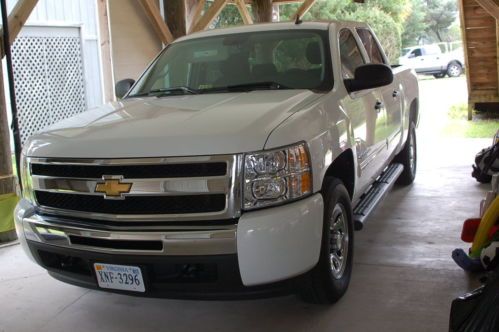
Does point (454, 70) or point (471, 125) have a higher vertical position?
point (454, 70)

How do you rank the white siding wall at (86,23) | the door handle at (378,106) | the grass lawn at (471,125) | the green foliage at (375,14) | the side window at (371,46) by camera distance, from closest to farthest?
the door handle at (378,106)
the side window at (371,46)
the white siding wall at (86,23)
the grass lawn at (471,125)
the green foliage at (375,14)

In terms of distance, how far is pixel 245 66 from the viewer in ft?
14.6

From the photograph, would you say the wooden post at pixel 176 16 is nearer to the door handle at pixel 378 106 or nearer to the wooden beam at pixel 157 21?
the wooden beam at pixel 157 21

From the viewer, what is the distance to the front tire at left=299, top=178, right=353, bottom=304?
11.3ft

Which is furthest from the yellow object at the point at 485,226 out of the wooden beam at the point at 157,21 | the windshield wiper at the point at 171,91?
the wooden beam at the point at 157,21

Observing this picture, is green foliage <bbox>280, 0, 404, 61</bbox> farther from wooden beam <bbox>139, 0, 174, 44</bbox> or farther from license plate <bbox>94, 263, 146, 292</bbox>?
license plate <bbox>94, 263, 146, 292</bbox>

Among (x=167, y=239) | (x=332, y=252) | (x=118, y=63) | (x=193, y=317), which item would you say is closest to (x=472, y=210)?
(x=332, y=252)

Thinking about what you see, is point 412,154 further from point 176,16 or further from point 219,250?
point 219,250

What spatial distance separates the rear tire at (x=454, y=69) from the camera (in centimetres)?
2888

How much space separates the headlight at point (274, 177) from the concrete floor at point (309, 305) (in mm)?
935

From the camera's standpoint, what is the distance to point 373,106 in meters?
4.78

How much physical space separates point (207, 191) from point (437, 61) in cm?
2825

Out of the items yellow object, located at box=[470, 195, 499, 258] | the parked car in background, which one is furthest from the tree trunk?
the parked car in background

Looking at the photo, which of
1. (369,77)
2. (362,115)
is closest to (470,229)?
(362,115)
